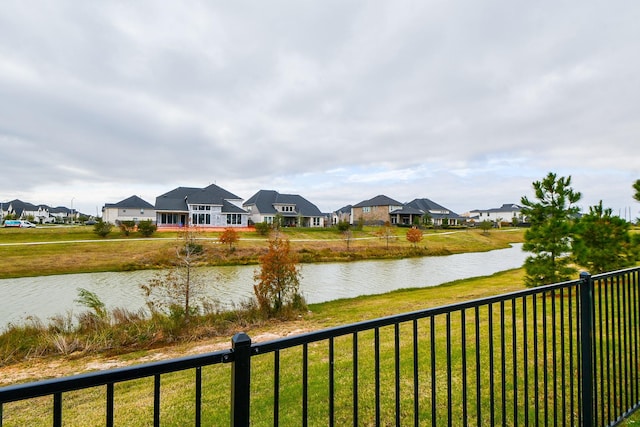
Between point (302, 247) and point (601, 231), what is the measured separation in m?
22.2

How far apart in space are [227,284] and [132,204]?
132 ft

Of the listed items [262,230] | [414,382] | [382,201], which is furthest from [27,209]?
[414,382]

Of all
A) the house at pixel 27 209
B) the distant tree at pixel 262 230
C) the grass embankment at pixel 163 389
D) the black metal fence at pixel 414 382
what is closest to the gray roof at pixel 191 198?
the distant tree at pixel 262 230

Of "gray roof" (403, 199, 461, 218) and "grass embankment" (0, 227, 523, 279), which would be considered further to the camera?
"gray roof" (403, 199, 461, 218)

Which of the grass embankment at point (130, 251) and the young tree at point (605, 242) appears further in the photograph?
the grass embankment at point (130, 251)

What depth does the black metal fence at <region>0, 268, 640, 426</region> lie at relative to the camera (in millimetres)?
1606

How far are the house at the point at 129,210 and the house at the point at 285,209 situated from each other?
14686mm

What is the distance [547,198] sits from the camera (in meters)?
10.2

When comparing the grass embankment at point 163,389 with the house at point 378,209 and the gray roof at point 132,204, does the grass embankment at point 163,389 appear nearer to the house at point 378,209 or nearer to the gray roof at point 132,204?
the gray roof at point 132,204

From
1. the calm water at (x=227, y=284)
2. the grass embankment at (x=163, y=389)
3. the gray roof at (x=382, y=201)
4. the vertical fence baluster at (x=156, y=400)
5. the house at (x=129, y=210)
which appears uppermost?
the gray roof at (x=382, y=201)

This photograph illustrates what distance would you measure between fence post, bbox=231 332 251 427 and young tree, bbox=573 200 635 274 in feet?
38.4

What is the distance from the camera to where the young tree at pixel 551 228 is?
998 cm

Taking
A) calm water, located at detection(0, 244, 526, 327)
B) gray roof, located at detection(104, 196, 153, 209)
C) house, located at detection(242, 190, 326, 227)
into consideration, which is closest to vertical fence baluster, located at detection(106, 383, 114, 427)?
calm water, located at detection(0, 244, 526, 327)

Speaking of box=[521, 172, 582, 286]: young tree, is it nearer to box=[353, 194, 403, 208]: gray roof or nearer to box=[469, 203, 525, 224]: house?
box=[353, 194, 403, 208]: gray roof
